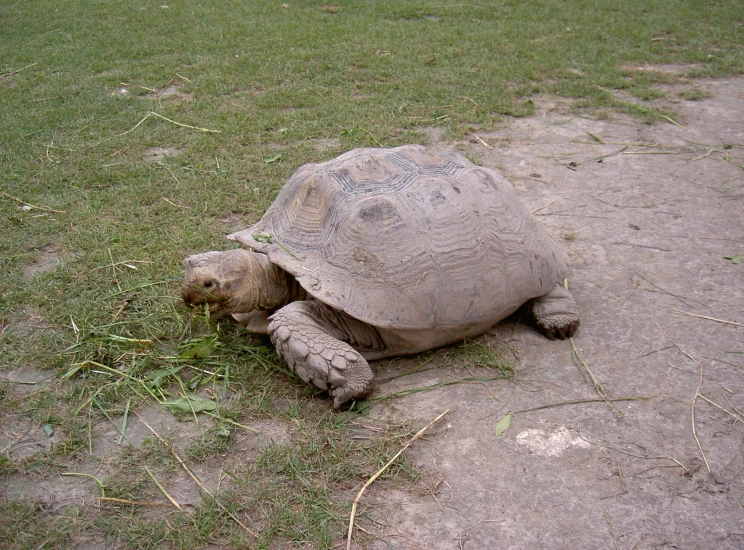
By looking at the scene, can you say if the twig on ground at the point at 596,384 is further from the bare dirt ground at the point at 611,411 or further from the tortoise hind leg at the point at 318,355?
the tortoise hind leg at the point at 318,355

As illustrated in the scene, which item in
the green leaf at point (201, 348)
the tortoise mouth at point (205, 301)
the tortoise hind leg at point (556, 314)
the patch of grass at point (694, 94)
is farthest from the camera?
the patch of grass at point (694, 94)

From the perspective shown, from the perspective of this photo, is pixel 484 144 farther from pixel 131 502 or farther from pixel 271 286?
pixel 131 502

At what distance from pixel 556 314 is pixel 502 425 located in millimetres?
658

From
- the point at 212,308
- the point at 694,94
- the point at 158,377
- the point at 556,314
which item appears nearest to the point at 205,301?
the point at 212,308

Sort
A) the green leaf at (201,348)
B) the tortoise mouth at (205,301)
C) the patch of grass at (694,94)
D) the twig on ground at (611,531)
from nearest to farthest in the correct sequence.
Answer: the twig on ground at (611,531)
the tortoise mouth at (205,301)
the green leaf at (201,348)
the patch of grass at (694,94)

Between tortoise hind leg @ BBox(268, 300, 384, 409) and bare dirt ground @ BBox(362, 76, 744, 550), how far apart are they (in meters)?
0.19

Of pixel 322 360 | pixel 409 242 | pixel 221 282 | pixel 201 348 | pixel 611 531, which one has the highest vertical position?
pixel 409 242

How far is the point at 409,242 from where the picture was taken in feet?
8.27

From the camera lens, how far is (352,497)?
206cm

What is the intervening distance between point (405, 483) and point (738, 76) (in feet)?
18.2

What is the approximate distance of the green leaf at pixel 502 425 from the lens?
2314 millimetres

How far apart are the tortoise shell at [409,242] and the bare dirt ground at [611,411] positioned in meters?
0.29

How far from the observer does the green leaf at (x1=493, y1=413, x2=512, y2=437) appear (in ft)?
7.59

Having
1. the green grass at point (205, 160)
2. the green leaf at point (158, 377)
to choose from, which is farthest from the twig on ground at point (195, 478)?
the green leaf at point (158, 377)
